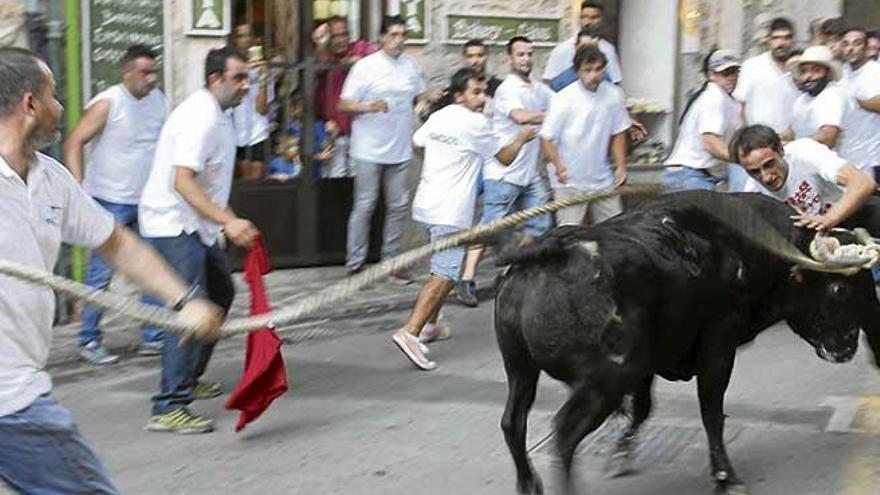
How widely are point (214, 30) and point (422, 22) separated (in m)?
1.91

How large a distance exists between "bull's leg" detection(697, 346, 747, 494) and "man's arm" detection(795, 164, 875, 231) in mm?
617

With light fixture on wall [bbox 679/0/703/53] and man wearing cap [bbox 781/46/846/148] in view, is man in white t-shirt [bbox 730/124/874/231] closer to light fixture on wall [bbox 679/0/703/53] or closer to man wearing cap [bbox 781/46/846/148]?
man wearing cap [bbox 781/46/846/148]

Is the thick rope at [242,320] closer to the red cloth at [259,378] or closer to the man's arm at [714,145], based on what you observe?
the red cloth at [259,378]

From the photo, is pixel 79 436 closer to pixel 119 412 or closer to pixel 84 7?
pixel 119 412

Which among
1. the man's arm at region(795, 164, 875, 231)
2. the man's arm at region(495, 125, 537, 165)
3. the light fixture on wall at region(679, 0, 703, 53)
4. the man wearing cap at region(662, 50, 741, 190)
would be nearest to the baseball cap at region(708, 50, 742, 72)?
the man wearing cap at region(662, 50, 741, 190)

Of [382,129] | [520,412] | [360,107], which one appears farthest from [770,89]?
[520,412]

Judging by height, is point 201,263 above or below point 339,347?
above

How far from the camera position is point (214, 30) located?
1017 cm

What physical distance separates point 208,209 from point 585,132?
11.6 ft

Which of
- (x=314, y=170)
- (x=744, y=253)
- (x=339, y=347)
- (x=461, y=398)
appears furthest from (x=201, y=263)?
(x=314, y=170)

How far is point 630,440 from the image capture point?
6.16 m

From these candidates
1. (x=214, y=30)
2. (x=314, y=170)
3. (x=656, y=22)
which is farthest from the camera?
(x=656, y=22)

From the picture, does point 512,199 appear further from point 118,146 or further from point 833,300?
point 833,300

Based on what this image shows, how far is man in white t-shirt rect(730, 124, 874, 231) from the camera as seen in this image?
6066 millimetres
